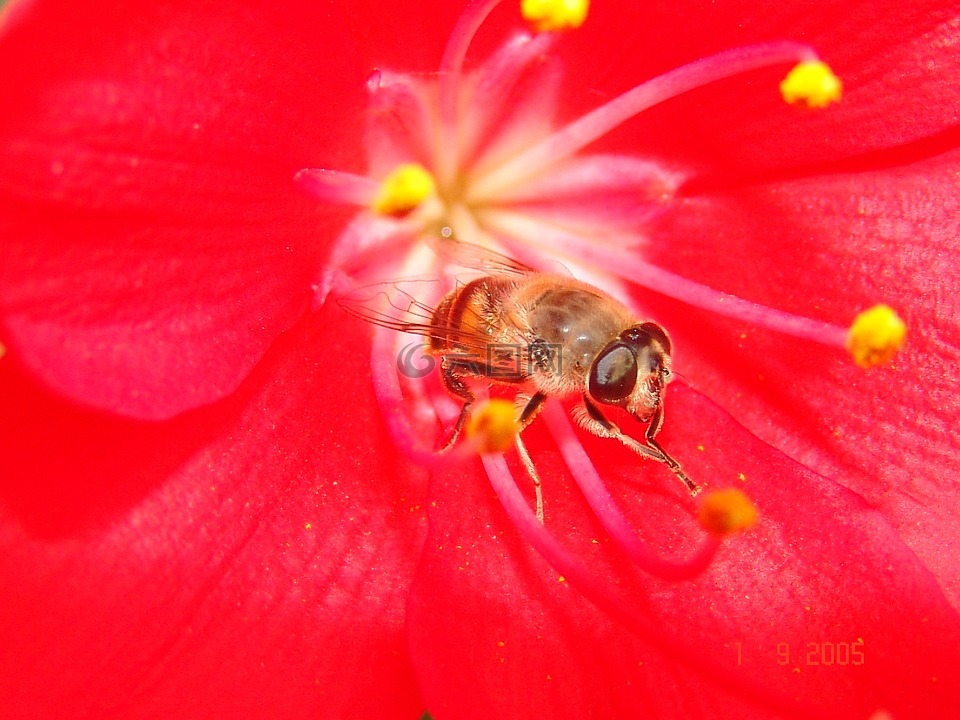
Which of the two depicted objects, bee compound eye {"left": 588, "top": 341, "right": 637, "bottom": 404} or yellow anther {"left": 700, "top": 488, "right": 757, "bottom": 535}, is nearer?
yellow anther {"left": 700, "top": 488, "right": 757, "bottom": 535}

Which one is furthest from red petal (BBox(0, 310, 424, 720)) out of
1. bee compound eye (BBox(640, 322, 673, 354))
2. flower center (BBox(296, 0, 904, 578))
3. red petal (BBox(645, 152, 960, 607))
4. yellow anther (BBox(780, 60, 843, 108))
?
yellow anther (BBox(780, 60, 843, 108))

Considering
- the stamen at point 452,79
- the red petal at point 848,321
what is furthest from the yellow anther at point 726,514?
the stamen at point 452,79

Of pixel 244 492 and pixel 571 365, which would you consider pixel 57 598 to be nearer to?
pixel 244 492

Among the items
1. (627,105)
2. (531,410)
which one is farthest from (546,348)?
(627,105)

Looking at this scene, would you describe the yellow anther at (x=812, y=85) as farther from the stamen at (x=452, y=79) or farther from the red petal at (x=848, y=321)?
the stamen at (x=452, y=79)

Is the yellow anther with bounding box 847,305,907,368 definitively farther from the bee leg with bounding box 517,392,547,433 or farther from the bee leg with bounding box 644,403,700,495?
the bee leg with bounding box 517,392,547,433

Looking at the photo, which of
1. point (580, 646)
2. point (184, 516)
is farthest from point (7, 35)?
point (580, 646)
